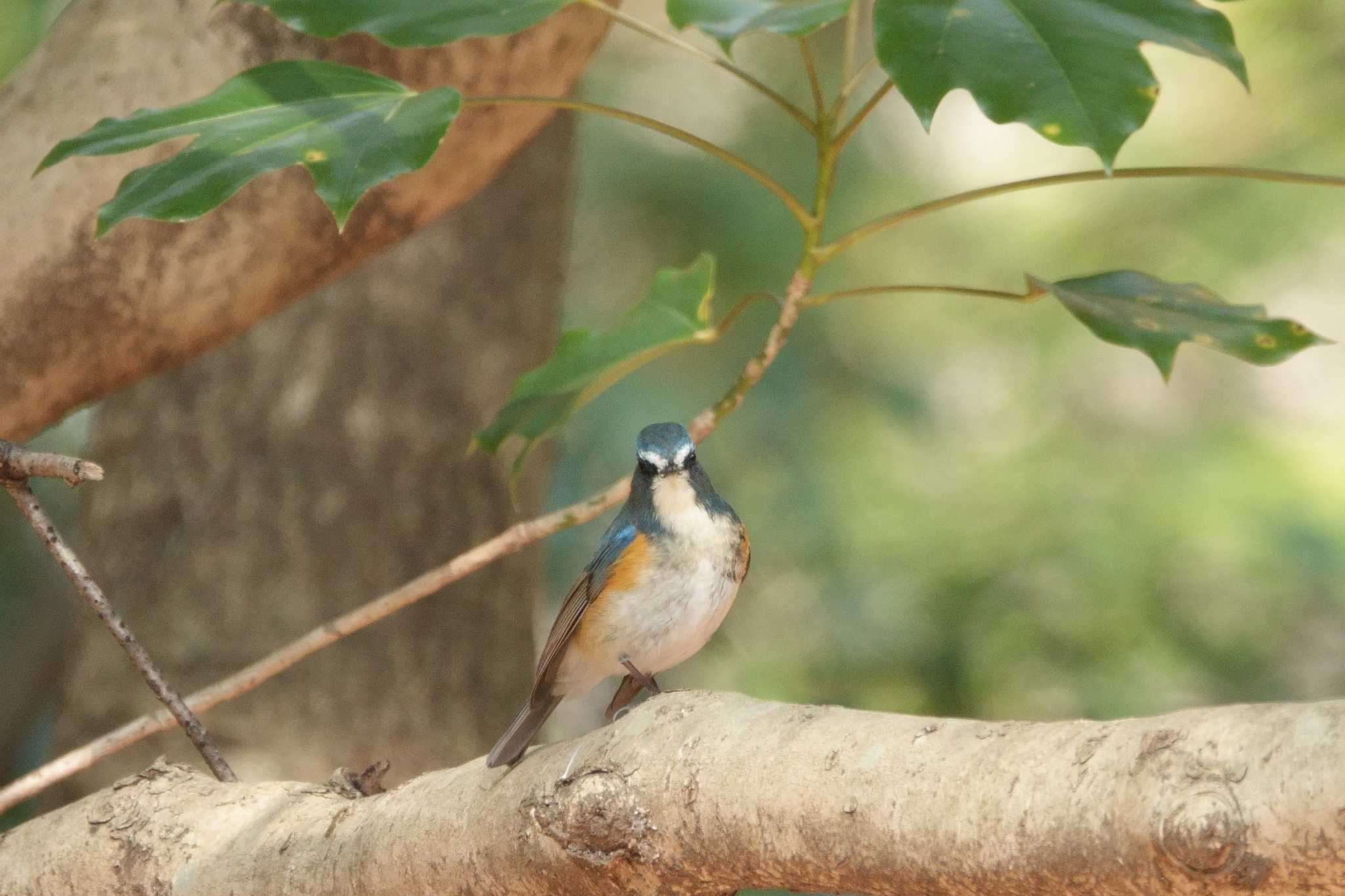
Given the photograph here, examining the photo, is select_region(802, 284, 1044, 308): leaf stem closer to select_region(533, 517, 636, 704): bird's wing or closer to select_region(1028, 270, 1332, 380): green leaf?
select_region(1028, 270, 1332, 380): green leaf

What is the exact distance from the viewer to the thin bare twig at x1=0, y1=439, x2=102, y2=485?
5.33ft

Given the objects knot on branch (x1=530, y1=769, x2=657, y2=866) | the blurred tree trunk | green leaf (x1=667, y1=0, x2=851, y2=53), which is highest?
green leaf (x1=667, y1=0, x2=851, y2=53)

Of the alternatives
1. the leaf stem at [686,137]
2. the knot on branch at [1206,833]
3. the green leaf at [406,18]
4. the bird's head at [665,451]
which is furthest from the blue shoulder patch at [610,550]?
the knot on branch at [1206,833]

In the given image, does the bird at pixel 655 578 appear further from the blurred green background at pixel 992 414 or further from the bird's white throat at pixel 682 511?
the blurred green background at pixel 992 414

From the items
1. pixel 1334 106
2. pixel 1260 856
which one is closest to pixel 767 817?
pixel 1260 856

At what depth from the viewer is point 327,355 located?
3660 mm

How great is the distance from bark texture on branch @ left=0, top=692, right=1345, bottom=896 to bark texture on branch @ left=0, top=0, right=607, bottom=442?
885 mm

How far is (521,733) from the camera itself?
2.09 meters

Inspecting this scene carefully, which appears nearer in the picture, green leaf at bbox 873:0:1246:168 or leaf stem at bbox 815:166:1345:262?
green leaf at bbox 873:0:1246:168

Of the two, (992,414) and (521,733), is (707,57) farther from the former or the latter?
(992,414)

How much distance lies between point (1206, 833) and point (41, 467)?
4.83ft

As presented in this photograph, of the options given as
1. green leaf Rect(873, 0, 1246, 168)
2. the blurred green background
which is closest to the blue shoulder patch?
green leaf Rect(873, 0, 1246, 168)

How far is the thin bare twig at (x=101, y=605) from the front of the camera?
189 centimetres

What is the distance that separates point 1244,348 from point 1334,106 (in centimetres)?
344
